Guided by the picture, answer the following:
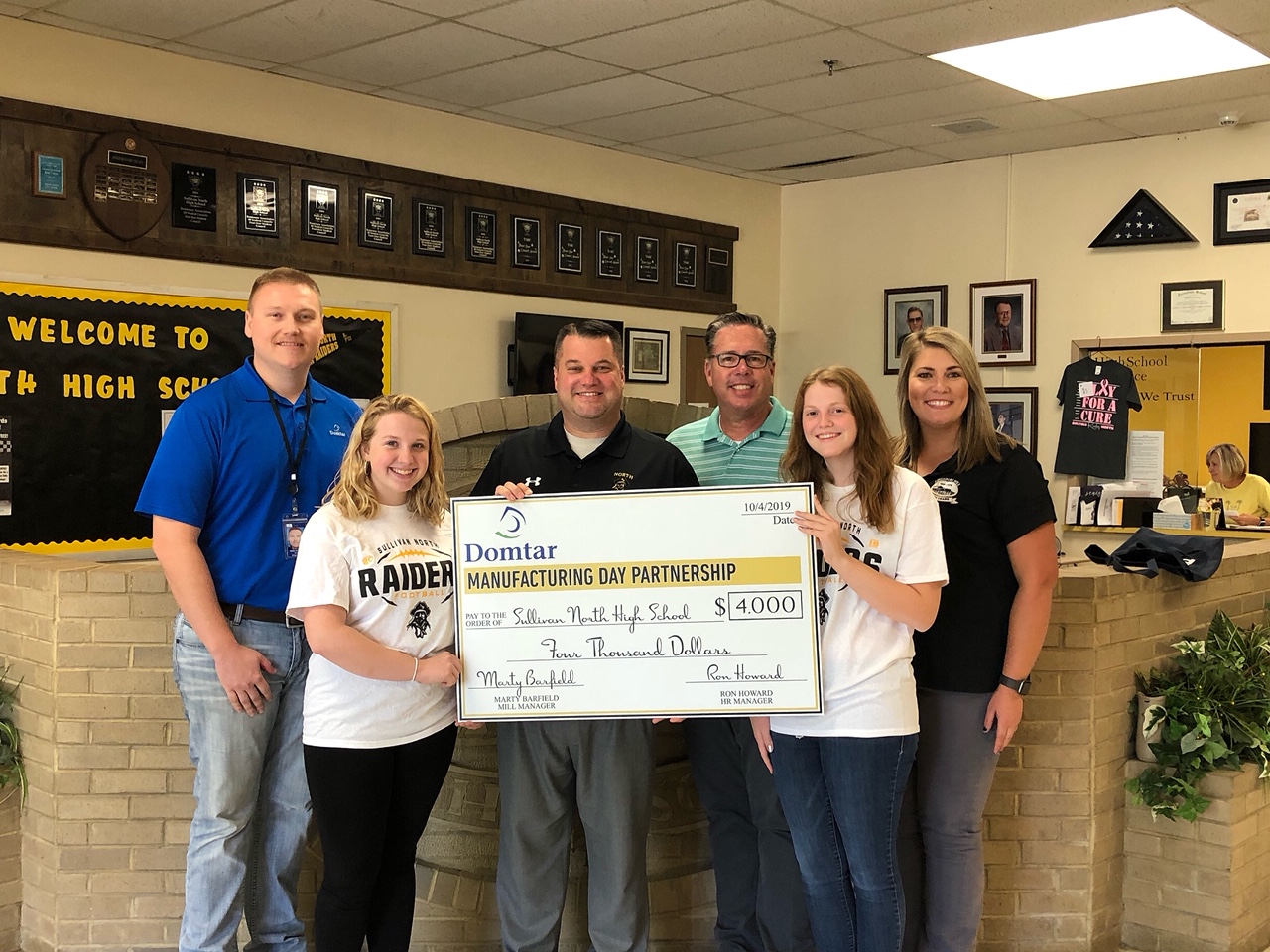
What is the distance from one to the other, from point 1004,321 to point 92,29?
486 centimetres

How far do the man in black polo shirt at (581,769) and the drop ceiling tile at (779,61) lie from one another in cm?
261

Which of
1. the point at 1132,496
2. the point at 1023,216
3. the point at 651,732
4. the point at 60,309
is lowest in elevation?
the point at 651,732

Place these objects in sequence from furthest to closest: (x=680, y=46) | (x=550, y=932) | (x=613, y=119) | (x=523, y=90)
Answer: (x=613, y=119)
(x=523, y=90)
(x=680, y=46)
(x=550, y=932)

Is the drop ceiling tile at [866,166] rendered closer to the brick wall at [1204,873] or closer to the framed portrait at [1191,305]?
the framed portrait at [1191,305]

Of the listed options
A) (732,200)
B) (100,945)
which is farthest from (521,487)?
(732,200)

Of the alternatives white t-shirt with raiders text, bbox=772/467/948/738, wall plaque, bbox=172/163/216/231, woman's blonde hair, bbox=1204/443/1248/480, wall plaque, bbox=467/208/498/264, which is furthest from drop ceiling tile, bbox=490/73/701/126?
white t-shirt with raiders text, bbox=772/467/948/738

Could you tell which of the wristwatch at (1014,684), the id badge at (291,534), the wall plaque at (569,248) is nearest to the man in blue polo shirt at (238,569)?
the id badge at (291,534)

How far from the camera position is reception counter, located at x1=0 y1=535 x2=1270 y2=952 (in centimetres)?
315

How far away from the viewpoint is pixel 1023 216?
6941 mm

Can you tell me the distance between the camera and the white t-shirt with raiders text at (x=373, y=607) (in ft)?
8.27

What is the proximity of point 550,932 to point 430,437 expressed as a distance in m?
1.22

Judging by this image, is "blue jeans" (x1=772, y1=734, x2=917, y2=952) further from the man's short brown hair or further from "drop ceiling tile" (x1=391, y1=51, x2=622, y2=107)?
"drop ceiling tile" (x1=391, y1=51, x2=622, y2=107)

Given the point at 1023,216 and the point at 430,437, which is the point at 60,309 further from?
the point at 1023,216

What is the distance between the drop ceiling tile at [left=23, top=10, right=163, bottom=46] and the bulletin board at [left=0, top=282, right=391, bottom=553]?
1.01 meters
